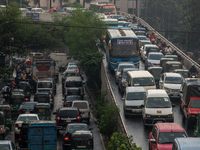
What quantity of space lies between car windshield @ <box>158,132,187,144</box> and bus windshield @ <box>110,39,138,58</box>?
21.4 metres

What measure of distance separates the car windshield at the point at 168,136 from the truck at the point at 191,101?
6.18 meters

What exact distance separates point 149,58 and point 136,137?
20.7 m

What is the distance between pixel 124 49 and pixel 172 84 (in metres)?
9.40

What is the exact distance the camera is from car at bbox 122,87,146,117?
28031 mm

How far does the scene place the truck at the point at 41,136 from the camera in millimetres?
23188

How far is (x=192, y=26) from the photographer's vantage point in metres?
75.1

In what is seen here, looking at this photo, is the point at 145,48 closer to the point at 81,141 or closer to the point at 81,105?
the point at 81,105

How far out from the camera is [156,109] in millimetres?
25750

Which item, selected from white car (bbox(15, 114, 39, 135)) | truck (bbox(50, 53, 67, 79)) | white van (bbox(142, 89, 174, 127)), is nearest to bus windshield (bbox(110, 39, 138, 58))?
white car (bbox(15, 114, 39, 135))

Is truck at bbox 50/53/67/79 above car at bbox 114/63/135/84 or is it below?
below

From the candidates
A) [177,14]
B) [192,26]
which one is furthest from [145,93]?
[177,14]

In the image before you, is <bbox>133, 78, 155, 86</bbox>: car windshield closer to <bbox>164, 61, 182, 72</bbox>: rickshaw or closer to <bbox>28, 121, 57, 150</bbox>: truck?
<bbox>164, 61, 182, 72</bbox>: rickshaw

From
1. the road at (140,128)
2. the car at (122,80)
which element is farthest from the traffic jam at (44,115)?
the car at (122,80)

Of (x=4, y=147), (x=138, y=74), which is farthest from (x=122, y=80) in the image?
(x=4, y=147)
